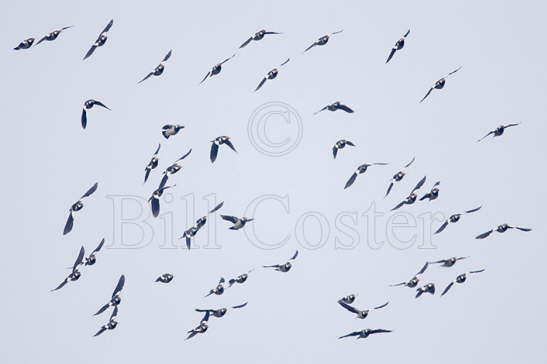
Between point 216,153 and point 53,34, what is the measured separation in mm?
12396

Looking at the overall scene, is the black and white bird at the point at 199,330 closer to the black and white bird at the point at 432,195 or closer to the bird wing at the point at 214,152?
the bird wing at the point at 214,152

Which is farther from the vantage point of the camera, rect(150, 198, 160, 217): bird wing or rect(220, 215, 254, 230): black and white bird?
rect(220, 215, 254, 230): black and white bird

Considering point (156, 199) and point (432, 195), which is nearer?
point (156, 199)

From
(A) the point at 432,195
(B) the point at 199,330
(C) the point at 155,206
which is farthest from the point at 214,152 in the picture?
(A) the point at 432,195

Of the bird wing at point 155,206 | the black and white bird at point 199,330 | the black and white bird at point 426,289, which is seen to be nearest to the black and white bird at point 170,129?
the bird wing at point 155,206

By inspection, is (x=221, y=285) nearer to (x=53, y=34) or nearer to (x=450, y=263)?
(x=450, y=263)

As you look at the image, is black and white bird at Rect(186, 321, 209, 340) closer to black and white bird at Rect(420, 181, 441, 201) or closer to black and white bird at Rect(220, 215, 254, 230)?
black and white bird at Rect(220, 215, 254, 230)

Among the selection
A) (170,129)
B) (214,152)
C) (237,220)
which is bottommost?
(237,220)

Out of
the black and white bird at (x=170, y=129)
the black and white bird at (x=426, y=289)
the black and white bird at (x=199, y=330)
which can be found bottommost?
the black and white bird at (x=199, y=330)

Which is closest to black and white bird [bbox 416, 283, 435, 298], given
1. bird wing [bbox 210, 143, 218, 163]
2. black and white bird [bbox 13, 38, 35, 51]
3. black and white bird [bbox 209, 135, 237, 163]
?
black and white bird [bbox 209, 135, 237, 163]

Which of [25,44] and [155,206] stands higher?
[25,44]

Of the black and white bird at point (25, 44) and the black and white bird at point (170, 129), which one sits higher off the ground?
the black and white bird at point (25, 44)

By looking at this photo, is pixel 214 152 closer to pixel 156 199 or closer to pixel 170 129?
pixel 170 129

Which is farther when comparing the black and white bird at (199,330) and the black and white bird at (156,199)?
the black and white bird at (199,330)
